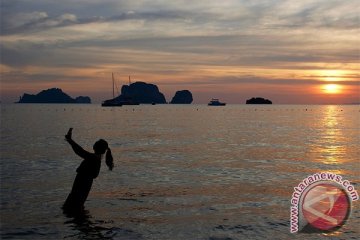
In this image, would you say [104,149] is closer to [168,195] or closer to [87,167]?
[87,167]

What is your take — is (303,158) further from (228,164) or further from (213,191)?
(213,191)

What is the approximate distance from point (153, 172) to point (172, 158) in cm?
706

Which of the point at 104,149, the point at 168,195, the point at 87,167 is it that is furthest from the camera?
the point at 168,195

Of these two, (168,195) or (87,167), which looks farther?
(168,195)

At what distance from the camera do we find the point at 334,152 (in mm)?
38219

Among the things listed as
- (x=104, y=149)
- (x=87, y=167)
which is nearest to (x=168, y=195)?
(x=87, y=167)

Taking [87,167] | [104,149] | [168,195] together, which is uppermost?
[104,149]

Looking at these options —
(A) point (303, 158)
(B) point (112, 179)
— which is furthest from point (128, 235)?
(A) point (303, 158)

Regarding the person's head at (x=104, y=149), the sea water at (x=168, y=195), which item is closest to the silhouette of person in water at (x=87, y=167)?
the person's head at (x=104, y=149)

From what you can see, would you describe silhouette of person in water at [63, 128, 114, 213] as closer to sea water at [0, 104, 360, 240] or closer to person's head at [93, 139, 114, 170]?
person's head at [93, 139, 114, 170]

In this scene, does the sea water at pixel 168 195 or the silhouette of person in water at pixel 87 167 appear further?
the sea water at pixel 168 195

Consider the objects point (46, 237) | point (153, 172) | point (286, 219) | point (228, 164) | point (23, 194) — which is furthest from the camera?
point (228, 164)

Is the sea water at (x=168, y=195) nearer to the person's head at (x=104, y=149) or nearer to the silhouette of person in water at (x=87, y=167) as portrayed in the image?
the silhouette of person in water at (x=87, y=167)

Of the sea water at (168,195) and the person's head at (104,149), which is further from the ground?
the person's head at (104,149)
